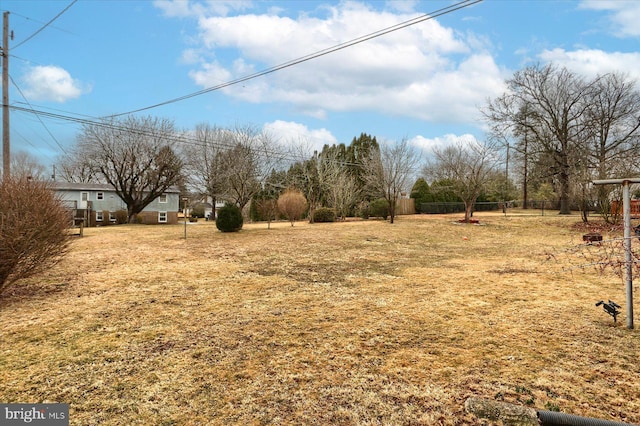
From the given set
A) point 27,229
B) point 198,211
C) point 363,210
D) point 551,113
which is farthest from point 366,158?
point 198,211

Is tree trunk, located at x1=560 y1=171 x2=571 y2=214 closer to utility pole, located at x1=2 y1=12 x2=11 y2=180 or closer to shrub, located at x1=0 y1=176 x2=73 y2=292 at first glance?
shrub, located at x1=0 y1=176 x2=73 y2=292

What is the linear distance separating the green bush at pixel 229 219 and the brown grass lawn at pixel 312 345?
7.87 meters

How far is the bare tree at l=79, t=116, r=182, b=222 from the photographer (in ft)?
76.6

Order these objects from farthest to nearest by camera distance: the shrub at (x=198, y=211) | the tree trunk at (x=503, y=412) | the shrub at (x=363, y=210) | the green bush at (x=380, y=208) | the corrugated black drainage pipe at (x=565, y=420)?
the shrub at (x=198, y=211) → the shrub at (x=363, y=210) → the green bush at (x=380, y=208) → the tree trunk at (x=503, y=412) → the corrugated black drainage pipe at (x=565, y=420)

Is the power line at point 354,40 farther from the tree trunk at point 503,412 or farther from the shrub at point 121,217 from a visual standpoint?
the shrub at point 121,217

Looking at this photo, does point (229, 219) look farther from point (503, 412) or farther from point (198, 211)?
point (198, 211)

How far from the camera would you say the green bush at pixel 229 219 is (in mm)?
15594

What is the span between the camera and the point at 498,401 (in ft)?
8.33

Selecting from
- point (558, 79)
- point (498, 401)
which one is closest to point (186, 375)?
point (498, 401)

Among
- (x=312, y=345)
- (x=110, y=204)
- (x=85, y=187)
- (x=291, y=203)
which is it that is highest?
(x=85, y=187)

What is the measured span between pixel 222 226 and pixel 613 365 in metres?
14.5

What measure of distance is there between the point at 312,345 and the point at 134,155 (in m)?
24.5

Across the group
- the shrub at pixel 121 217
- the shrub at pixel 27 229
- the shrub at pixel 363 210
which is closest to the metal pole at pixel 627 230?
the shrub at pixel 27 229

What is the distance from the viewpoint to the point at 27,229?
5.14 m
